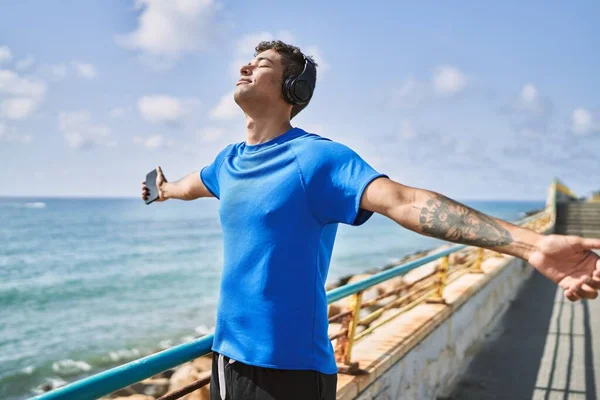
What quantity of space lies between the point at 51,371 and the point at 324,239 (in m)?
16.5

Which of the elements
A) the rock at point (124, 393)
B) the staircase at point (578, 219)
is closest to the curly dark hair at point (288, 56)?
the rock at point (124, 393)

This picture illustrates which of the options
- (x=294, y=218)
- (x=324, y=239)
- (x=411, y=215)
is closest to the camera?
(x=411, y=215)

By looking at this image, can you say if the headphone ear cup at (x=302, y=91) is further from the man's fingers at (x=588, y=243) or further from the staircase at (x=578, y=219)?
the staircase at (x=578, y=219)

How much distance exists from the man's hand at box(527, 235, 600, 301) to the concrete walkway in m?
3.94

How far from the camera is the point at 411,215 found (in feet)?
4.67

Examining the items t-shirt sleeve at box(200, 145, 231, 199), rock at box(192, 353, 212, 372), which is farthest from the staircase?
t-shirt sleeve at box(200, 145, 231, 199)

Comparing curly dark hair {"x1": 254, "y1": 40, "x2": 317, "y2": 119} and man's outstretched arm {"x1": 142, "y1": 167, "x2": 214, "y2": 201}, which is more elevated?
curly dark hair {"x1": 254, "y1": 40, "x2": 317, "y2": 119}

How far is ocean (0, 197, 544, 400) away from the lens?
16938 mm

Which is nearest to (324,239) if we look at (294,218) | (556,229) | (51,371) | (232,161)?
(294,218)

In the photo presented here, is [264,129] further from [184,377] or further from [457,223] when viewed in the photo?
[184,377]

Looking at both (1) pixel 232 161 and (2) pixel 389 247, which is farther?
(2) pixel 389 247

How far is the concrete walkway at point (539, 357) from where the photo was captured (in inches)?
189

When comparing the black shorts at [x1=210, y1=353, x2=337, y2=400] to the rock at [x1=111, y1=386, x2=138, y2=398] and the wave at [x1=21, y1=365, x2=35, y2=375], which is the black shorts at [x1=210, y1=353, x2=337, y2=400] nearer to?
the rock at [x1=111, y1=386, x2=138, y2=398]

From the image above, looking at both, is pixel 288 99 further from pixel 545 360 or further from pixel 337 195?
pixel 545 360
